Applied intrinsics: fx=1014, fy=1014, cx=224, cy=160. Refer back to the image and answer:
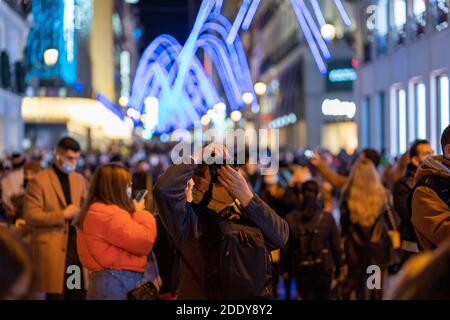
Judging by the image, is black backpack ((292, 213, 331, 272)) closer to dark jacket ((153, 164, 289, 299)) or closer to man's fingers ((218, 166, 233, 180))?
dark jacket ((153, 164, 289, 299))

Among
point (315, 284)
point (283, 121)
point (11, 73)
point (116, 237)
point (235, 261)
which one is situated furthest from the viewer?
point (283, 121)

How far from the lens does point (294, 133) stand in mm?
63438

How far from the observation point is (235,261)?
534 centimetres

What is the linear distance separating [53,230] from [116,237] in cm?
273

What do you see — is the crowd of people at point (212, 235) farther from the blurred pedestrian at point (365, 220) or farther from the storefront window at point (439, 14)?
the storefront window at point (439, 14)

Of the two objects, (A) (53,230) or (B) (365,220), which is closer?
(A) (53,230)

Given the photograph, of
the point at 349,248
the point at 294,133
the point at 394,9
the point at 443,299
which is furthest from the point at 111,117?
the point at 443,299

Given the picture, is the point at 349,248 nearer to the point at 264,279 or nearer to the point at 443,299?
the point at 264,279

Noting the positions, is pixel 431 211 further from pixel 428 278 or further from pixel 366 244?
pixel 366 244

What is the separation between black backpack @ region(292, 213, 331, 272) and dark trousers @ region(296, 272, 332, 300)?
7cm

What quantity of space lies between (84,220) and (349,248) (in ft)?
15.2

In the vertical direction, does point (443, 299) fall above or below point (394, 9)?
below

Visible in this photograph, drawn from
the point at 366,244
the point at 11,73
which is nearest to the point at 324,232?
the point at 366,244

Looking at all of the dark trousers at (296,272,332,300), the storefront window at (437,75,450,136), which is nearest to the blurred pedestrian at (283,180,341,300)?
the dark trousers at (296,272,332,300)
